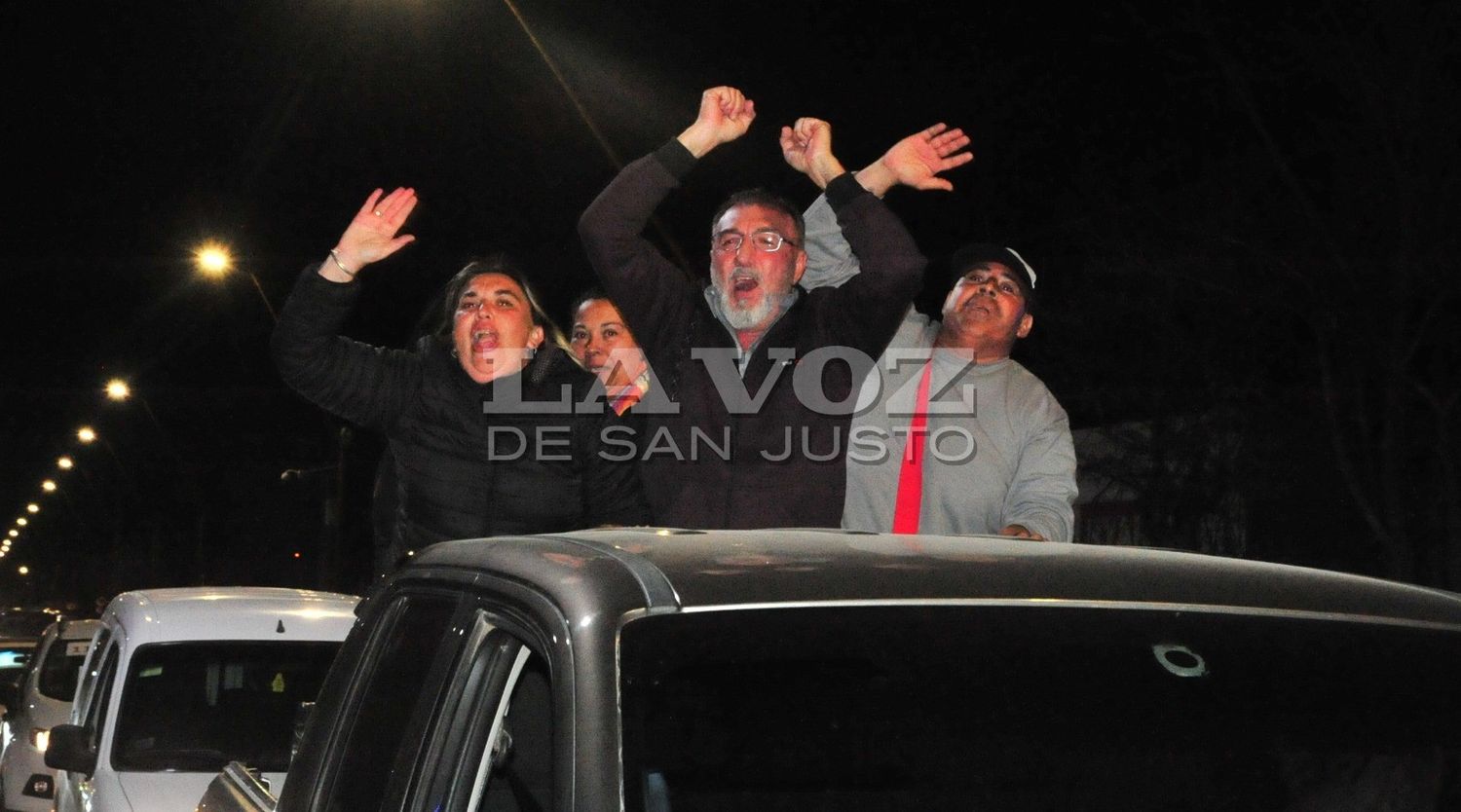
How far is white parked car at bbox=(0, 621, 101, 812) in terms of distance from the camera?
36.6 ft

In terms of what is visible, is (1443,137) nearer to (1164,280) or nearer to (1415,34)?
(1415,34)

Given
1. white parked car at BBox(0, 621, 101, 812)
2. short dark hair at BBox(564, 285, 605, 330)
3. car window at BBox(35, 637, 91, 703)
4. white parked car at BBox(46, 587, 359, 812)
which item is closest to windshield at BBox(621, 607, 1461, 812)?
short dark hair at BBox(564, 285, 605, 330)

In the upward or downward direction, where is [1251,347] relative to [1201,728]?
upward

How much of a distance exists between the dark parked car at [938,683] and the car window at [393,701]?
0.04 meters

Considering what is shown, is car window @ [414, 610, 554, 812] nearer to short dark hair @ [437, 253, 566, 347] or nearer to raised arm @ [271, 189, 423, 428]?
raised arm @ [271, 189, 423, 428]

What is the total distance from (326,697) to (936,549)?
146 cm

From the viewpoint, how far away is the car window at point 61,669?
12523mm

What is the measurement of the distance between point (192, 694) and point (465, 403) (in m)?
3.09

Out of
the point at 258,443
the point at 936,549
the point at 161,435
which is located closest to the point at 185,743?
the point at 936,549

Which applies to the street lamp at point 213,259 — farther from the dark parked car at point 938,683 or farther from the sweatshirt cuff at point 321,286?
the dark parked car at point 938,683

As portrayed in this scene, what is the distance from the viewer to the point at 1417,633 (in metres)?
2.72

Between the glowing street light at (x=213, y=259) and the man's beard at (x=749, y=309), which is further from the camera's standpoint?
the glowing street light at (x=213, y=259)

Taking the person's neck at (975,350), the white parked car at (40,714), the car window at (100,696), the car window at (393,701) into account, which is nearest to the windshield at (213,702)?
the car window at (100,696)

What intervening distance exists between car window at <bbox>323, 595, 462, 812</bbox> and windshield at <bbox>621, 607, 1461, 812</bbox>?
0.63 m
